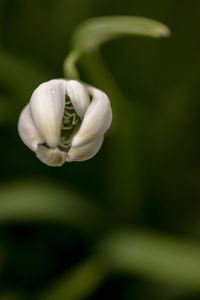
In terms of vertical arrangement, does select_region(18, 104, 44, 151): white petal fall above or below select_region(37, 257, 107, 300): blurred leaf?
above

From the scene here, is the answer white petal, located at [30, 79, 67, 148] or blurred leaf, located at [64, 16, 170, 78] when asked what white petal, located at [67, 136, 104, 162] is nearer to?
white petal, located at [30, 79, 67, 148]

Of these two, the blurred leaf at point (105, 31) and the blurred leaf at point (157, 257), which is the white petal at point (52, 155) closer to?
the blurred leaf at point (105, 31)

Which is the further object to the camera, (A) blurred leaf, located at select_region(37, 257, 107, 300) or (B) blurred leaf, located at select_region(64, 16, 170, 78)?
(A) blurred leaf, located at select_region(37, 257, 107, 300)

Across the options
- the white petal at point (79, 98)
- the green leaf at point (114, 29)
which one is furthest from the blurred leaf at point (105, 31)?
the white petal at point (79, 98)

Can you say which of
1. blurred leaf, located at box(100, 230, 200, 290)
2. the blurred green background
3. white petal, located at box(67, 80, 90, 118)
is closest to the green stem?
the blurred green background

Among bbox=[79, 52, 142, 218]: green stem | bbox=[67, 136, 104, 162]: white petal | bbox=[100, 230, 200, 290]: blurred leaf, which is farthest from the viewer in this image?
bbox=[79, 52, 142, 218]: green stem

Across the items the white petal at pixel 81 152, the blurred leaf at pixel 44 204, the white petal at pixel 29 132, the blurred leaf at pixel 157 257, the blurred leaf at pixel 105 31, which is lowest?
the blurred leaf at pixel 157 257

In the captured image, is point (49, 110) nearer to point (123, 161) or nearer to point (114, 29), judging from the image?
point (114, 29)
